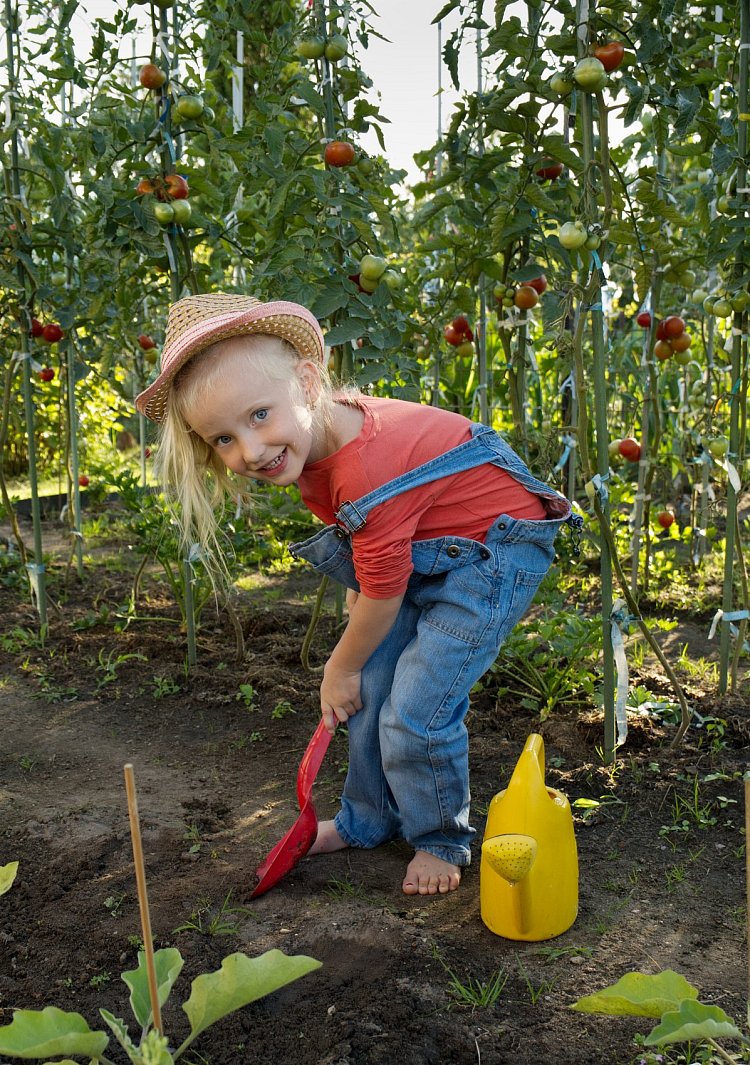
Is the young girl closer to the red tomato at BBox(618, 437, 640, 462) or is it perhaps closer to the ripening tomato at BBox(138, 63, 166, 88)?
the ripening tomato at BBox(138, 63, 166, 88)

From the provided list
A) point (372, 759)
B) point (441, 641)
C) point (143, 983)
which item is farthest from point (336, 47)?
point (143, 983)

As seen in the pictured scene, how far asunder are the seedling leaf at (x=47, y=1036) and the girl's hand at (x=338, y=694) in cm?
92

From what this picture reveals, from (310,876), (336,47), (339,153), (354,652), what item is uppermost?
(336,47)

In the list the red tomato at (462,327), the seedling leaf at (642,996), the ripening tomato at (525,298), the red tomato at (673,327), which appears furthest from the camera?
the red tomato at (462,327)

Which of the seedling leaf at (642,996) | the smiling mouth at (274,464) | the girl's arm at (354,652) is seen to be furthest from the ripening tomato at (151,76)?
the seedling leaf at (642,996)

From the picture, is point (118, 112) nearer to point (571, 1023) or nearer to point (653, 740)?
point (653, 740)

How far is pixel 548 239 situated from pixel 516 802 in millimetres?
1516

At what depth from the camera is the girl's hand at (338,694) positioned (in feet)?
6.24

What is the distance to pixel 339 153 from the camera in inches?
91.1

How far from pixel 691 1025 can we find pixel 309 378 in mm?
1179

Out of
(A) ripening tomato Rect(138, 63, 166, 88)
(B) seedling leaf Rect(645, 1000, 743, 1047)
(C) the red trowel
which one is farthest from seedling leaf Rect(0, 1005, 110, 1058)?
(A) ripening tomato Rect(138, 63, 166, 88)

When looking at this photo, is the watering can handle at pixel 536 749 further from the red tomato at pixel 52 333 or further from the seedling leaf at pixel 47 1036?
the red tomato at pixel 52 333

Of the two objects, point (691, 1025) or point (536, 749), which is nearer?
point (691, 1025)

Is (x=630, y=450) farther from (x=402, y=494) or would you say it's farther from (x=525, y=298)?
(x=402, y=494)
